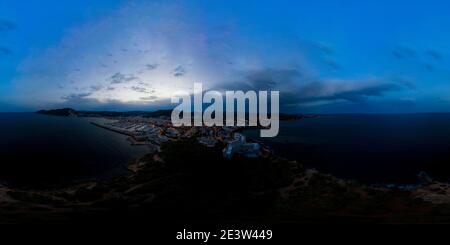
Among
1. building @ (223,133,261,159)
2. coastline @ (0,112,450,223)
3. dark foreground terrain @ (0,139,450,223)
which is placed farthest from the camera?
building @ (223,133,261,159)

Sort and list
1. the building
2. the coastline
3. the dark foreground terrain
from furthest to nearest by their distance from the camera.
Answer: the building → the coastline → the dark foreground terrain

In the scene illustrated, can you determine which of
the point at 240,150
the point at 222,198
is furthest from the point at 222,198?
the point at 240,150

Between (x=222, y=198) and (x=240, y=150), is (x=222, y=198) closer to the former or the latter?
(x=222, y=198)

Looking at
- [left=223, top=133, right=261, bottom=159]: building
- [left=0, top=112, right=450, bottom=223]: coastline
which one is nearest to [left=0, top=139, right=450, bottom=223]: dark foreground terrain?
[left=0, top=112, right=450, bottom=223]: coastline

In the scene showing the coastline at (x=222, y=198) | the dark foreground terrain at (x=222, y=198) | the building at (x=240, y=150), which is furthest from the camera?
the building at (x=240, y=150)

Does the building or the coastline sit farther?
the building

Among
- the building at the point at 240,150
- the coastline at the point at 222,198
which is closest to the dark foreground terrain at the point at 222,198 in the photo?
the coastline at the point at 222,198

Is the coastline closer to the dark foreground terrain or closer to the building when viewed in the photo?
the dark foreground terrain

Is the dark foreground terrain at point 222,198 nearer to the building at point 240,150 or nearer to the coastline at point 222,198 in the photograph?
the coastline at point 222,198
